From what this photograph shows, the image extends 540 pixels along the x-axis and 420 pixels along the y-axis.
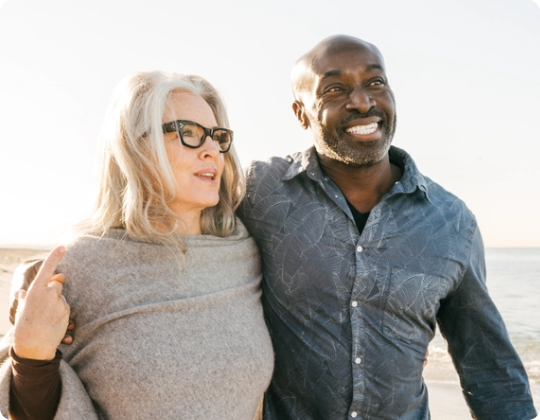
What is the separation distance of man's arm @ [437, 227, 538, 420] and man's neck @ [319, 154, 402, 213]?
1.78 ft

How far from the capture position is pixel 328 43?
302cm

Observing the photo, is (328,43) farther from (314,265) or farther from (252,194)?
(314,265)

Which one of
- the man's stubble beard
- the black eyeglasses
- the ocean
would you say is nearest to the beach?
the ocean

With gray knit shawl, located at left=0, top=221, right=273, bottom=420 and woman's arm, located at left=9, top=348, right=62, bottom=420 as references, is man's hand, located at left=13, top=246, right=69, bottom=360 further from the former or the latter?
gray knit shawl, located at left=0, top=221, right=273, bottom=420

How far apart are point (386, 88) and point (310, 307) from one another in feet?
4.10

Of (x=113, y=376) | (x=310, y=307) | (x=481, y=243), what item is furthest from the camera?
(x=481, y=243)

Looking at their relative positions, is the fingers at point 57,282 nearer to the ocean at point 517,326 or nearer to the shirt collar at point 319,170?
the shirt collar at point 319,170

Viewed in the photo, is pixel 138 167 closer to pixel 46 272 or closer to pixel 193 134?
pixel 193 134

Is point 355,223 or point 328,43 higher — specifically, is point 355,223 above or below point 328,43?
below

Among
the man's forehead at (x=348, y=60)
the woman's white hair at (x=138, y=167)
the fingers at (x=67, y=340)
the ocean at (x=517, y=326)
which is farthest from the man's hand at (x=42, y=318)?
the ocean at (x=517, y=326)

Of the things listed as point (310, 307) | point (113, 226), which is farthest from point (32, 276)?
point (310, 307)

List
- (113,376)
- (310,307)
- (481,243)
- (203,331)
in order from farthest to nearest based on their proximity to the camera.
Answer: (481,243), (310,307), (203,331), (113,376)

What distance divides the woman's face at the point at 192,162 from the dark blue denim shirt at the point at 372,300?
362mm

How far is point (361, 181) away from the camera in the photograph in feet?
9.56
